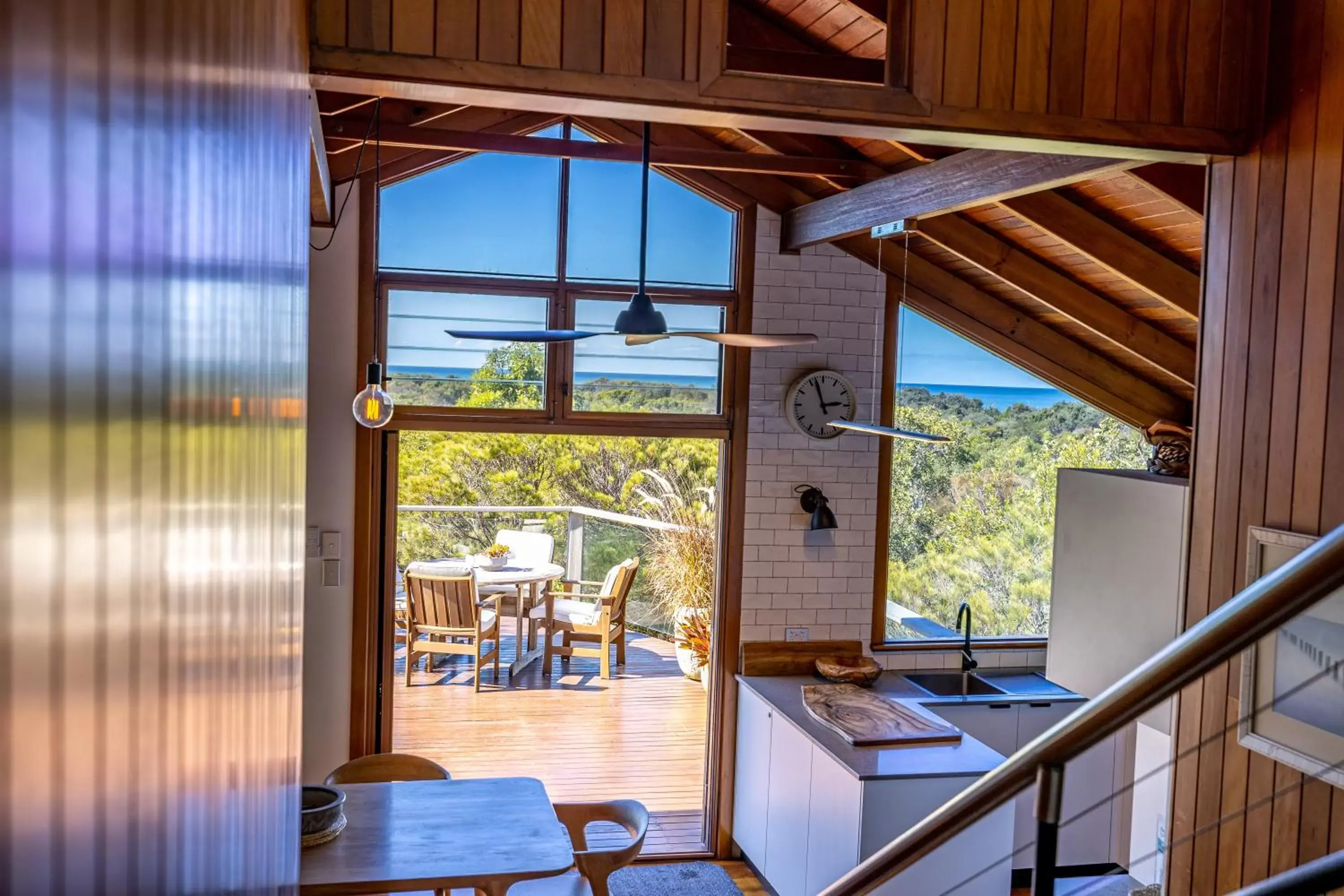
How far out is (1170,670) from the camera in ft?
4.69

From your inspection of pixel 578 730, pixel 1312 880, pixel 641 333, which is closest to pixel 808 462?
pixel 641 333

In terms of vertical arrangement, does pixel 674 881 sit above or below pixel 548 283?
below

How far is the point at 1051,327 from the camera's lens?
6098 mm

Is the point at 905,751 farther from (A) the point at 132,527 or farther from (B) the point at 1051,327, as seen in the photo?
(A) the point at 132,527

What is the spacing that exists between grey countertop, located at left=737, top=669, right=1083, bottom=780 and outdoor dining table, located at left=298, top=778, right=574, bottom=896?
1.44 metres

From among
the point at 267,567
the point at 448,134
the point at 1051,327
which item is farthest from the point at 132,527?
the point at 1051,327

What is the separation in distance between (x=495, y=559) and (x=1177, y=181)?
6.11 meters

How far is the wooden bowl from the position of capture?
5.66 meters

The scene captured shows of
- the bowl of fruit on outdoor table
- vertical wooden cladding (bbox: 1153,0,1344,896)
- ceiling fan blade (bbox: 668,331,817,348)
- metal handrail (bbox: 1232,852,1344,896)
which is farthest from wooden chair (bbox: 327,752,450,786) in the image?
the bowl of fruit on outdoor table

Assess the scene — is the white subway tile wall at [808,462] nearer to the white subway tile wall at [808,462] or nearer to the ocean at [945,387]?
the white subway tile wall at [808,462]

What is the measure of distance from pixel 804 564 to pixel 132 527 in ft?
18.1

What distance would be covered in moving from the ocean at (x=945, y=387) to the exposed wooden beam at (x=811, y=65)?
9.48ft

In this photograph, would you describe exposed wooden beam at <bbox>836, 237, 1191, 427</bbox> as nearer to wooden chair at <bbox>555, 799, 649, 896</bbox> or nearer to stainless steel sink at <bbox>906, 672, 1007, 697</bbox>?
stainless steel sink at <bbox>906, 672, 1007, 697</bbox>

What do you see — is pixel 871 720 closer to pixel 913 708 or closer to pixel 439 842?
pixel 913 708
